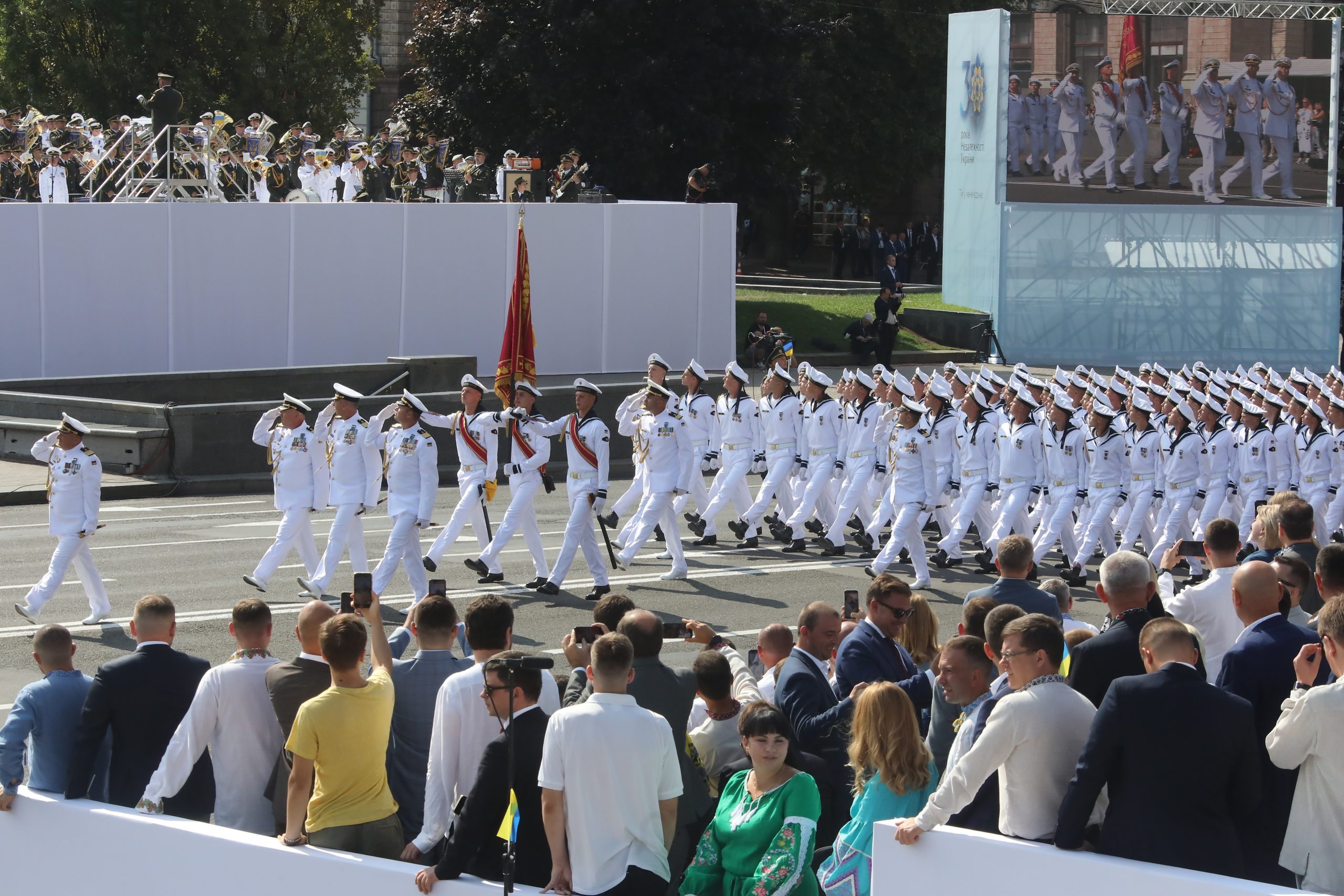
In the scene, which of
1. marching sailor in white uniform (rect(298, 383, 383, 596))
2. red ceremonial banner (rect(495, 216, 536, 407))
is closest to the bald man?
marching sailor in white uniform (rect(298, 383, 383, 596))

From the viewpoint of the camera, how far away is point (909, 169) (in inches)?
1889

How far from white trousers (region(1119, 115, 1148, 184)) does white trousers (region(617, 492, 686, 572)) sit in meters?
20.0

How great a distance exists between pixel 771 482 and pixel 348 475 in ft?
15.4

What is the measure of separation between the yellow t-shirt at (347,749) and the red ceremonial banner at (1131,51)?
28.7 metres

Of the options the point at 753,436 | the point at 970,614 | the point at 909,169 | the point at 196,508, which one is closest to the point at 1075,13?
the point at 909,169

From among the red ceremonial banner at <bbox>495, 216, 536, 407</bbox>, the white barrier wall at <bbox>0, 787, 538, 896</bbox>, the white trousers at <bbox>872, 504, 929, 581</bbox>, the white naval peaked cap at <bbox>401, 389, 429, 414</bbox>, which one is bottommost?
the white barrier wall at <bbox>0, 787, 538, 896</bbox>

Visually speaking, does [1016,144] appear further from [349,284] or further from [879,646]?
[879,646]

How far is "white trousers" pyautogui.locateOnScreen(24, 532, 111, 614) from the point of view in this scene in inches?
536

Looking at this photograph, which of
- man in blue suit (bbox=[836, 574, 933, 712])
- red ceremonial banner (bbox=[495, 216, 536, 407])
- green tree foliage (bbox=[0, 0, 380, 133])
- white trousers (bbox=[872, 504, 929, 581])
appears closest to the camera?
man in blue suit (bbox=[836, 574, 933, 712])

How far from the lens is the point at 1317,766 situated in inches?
227

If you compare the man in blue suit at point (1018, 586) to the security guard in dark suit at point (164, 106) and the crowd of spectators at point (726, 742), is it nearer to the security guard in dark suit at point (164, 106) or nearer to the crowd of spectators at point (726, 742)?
the crowd of spectators at point (726, 742)

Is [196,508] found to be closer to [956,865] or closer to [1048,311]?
[956,865]

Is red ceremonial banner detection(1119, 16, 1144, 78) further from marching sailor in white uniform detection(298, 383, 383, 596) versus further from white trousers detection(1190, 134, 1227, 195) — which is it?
marching sailor in white uniform detection(298, 383, 383, 596)

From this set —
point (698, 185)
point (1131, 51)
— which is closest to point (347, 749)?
point (698, 185)
